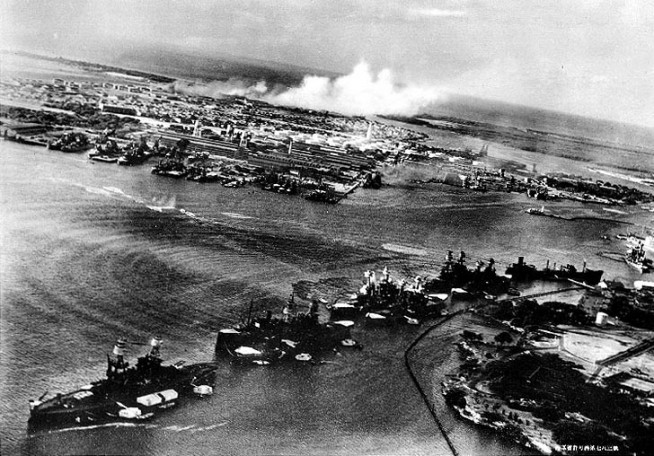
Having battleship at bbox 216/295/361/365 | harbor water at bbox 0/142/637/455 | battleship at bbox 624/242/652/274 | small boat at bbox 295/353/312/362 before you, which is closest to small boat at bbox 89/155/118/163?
harbor water at bbox 0/142/637/455

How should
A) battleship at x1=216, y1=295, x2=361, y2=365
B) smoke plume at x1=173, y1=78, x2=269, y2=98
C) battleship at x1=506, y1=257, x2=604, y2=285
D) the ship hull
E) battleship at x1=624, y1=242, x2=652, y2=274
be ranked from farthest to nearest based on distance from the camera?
smoke plume at x1=173, y1=78, x2=269, y2=98, battleship at x1=624, y1=242, x2=652, y2=274, battleship at x1=506, y1=257, x2=604, y2=285, battleship at x1=216, y1=295, x2=361, y2=365, the ship hull

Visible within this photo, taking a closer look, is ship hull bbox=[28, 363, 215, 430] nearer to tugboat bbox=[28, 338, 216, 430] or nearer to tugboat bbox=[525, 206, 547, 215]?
tugboat bbox=[28, 338, 216, 430]

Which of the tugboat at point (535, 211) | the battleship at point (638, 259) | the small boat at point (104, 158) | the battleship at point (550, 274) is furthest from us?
the tugboat at point (535, 211)

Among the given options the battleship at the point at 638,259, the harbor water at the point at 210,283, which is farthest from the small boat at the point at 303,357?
the battleship at the point at 638,259

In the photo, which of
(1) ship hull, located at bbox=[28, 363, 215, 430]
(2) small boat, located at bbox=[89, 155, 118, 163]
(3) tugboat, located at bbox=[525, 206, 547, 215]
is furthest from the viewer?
(3) tugboat, located at bbox=[525, 206, 547, 215]

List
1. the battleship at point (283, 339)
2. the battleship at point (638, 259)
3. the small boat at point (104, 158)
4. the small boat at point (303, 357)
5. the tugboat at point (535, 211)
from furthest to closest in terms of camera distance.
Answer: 1. the tugboat at point (535, 211)
2. the battleship at point (638, 259)
3. the small boat at point (104, 158)
4. the small boat at point (303, 357)
5. the battleship at point (283, 339)

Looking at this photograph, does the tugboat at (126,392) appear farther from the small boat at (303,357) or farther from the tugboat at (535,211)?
the tugboat at (535,211)
